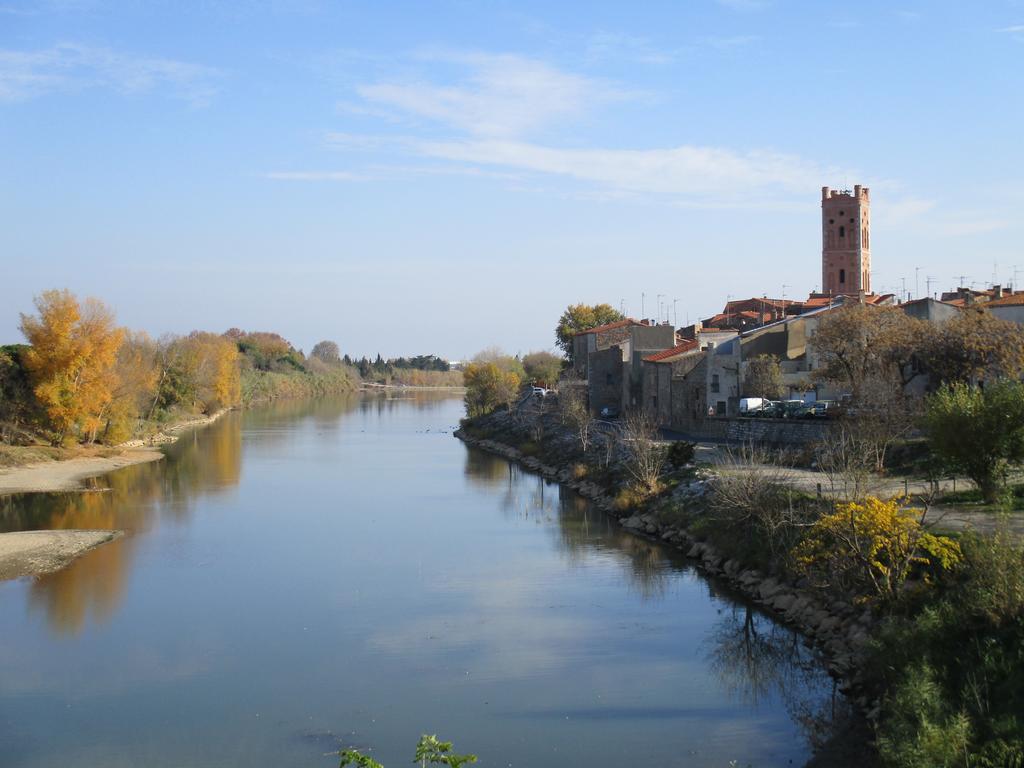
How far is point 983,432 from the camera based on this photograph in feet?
57.3

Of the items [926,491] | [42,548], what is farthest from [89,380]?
[926,491]

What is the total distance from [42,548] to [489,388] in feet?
130

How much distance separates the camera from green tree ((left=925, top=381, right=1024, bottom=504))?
1731cm

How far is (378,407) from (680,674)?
268 ft

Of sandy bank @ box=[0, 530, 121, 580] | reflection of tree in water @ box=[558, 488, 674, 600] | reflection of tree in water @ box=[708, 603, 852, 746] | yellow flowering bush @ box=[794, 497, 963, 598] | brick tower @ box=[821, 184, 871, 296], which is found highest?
brick tower @ box=[821, 184, 871, 296]

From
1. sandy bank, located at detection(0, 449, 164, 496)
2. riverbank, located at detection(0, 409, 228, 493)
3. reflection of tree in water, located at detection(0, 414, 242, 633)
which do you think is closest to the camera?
reflection of tree in water, located at detection(0, 414, 242, 633)

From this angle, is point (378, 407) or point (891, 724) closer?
point (891, 724)

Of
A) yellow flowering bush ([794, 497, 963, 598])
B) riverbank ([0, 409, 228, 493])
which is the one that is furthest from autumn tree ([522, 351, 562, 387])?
yellow flowering bush ([794, 497, 963, 598])

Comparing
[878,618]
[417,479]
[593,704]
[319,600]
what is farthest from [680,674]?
[417,479]

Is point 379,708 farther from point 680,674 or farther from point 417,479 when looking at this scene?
point 417,479

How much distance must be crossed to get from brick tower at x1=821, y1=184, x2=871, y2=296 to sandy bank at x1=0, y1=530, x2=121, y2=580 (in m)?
54.8

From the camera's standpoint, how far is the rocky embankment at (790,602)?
45.9 ft

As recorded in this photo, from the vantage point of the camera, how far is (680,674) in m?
14.4

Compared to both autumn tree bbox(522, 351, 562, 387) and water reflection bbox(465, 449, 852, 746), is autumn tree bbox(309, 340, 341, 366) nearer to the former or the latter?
autumn tree bbox(522, 351, 562, 387)
